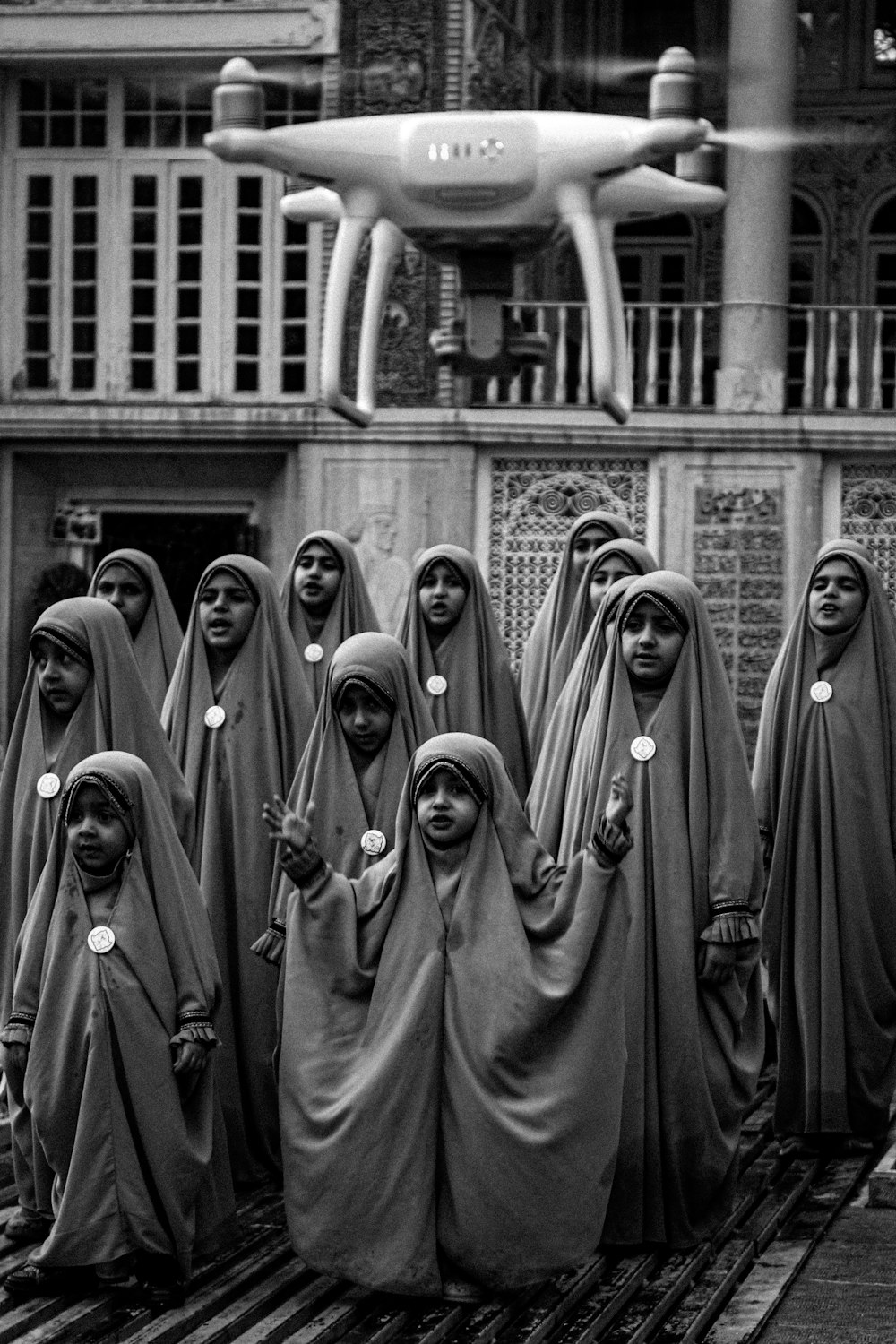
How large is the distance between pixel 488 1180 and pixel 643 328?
9757 mm

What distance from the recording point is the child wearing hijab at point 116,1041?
18.8 feet

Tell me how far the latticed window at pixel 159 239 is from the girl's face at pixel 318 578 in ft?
18.8

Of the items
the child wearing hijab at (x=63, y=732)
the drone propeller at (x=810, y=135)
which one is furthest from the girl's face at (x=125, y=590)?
the drone propeller at (x=810, y=135)

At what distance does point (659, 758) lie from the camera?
6.60 metres

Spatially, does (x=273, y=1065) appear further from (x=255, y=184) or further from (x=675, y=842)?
(x=255, y=184)

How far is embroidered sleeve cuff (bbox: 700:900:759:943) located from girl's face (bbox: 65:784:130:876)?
1591 millimetres

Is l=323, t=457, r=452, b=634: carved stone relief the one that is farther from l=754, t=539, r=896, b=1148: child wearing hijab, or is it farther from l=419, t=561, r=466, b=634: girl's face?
l=754, t=539, r=896, b=1148: child wearing hijab

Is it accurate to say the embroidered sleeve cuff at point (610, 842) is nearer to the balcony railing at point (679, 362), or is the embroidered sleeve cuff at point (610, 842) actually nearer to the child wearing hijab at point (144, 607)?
the child wearing hijab at point (144, 607)

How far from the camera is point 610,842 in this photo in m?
5.78

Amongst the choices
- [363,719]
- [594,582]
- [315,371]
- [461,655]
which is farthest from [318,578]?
[315,371]

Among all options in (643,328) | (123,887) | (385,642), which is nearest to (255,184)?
(643,328)

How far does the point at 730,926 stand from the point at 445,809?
3.38 feet

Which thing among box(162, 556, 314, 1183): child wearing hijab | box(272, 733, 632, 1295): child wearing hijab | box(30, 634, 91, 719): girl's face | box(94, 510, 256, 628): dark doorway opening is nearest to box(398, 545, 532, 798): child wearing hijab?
box(162, 556, 314, 1183): child wearing hijab

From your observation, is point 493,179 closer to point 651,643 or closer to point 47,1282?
point 651,643
